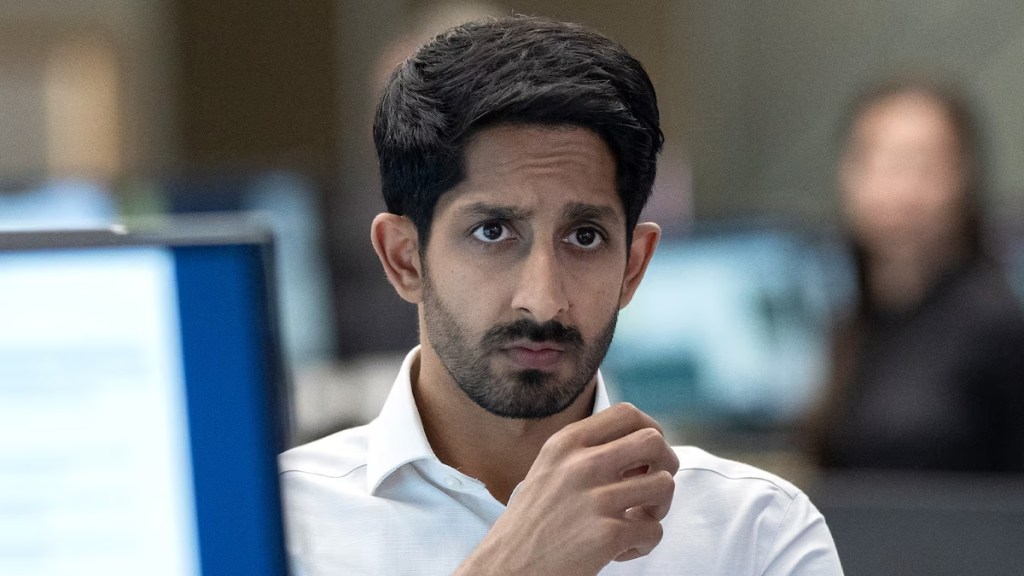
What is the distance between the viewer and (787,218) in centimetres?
333

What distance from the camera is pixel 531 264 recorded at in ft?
3.38

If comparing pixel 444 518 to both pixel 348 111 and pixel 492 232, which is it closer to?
pixel 492 232

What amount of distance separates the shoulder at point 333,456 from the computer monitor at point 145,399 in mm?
431

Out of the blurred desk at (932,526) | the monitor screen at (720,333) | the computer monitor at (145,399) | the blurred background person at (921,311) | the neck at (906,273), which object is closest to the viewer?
the computer monitor at (145,399)

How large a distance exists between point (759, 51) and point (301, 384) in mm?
2309

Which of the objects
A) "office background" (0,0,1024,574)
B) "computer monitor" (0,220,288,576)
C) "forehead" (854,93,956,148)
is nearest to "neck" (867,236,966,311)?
"forehead" (854,93,956,148)

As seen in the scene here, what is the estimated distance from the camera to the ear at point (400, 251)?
3.72 feet

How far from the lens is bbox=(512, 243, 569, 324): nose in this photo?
1.01 metres

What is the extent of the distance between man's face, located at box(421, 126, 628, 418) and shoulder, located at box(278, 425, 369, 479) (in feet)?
0.46

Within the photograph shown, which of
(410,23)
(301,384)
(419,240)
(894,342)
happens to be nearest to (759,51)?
(410,23)

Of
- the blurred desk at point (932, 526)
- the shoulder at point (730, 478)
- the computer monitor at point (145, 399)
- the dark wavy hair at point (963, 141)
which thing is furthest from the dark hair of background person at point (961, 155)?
the computer monitor at point (145, 399)

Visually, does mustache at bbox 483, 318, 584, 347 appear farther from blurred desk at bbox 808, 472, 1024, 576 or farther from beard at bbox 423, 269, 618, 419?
blurred desk at bbox 808, 472, 1024, 576

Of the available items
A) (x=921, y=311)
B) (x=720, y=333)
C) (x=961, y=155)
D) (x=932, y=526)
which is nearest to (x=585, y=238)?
(x=932, y=526)

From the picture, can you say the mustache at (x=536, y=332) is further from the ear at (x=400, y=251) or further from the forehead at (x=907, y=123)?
the forehead at (x=907, y=123)
